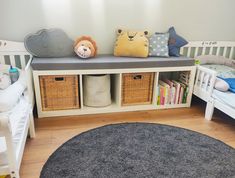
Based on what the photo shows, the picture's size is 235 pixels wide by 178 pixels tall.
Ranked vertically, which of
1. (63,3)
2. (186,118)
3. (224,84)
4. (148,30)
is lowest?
(186,118)

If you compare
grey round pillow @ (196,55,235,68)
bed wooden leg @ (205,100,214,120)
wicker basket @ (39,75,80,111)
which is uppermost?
grey round pillow @ (196,55,235,68)

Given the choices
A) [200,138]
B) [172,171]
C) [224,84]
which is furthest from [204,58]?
[172,171]

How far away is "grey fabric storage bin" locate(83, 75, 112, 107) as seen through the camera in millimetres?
2309

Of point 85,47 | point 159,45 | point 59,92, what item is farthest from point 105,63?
point 159,45

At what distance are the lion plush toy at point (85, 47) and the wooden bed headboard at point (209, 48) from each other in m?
1.16

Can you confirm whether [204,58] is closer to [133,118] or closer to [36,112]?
[133,118]

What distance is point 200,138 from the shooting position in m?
1.97

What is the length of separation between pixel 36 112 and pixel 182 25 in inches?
78.6

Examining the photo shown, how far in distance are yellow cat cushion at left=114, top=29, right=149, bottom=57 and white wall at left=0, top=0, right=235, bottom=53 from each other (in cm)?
17

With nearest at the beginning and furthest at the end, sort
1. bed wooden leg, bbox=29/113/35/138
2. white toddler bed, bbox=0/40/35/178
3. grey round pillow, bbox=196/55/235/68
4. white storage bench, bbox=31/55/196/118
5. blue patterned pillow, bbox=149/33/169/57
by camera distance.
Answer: white toddler bed, bbox=0/40/35/178
bed wooden leg, bbox=29/113/35/138
white storage bench, bbox=31/55/196/118
blue patterned pillow, bbox=149/33/169/57
grey round pillow, bbox=196/55/235/68

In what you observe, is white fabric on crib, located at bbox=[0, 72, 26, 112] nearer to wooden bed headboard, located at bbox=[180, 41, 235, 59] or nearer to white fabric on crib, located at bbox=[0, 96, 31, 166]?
white fabric on crib, located at bbox=[0, 96, 31, 166]

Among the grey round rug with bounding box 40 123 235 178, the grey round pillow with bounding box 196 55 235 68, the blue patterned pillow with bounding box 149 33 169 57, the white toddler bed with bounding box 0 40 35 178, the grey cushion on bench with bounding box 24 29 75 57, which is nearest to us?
the white toddler bed with bounding box 0 40 35 178

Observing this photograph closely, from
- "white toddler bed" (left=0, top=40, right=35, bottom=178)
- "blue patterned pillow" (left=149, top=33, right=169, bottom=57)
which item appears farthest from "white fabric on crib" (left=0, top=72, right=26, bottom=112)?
"blue patterned pillow" (left=149, top=33, right=169, bottom=57)

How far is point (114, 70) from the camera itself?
2.25 meters
